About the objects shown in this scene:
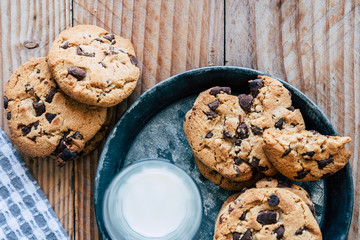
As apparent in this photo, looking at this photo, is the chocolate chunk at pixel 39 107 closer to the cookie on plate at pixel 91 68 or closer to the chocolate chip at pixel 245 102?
the cookie on plate at pixel 91 68

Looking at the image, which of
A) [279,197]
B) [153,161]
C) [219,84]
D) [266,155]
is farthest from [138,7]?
[279,197]

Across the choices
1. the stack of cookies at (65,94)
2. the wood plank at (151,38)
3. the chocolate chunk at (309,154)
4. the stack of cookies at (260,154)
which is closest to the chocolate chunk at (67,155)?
the stack of cookies at (65,94)

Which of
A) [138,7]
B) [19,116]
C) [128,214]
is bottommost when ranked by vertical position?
[128,214]

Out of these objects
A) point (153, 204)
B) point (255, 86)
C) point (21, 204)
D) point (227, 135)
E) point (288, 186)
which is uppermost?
point (255, 86)

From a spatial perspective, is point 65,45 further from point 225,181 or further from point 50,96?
point 225,181

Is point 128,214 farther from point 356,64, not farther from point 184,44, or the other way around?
point 356,64

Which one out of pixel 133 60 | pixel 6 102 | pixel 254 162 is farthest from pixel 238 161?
pixel 6 102

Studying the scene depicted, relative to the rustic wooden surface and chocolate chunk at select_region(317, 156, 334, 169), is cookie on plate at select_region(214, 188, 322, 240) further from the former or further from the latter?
the rustic wooden surface
